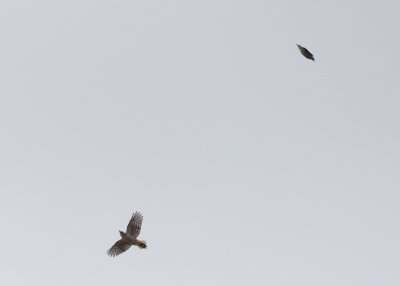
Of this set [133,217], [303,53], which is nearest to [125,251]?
[133,217]

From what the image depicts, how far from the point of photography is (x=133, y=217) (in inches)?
1291

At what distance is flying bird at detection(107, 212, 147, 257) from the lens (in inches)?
1264

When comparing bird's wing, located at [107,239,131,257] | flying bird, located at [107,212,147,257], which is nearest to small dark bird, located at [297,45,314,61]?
flying bird, located at [107,212,147,257]

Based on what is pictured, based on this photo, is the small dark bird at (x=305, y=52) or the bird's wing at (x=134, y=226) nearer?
the small dark bird at (x=305, y=52)

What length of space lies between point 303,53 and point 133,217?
14496mm

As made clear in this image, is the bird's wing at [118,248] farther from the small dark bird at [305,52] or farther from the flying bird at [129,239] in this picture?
the small dark bird at [305,52]

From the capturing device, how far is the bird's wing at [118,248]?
3222 centimetres

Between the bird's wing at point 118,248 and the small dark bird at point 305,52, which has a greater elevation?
the small dark bird at point 305,52

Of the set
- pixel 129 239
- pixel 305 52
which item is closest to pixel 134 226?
pixel 129 239

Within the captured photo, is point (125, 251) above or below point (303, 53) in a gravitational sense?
below

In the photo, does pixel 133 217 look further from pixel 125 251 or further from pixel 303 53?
pixel 303 53

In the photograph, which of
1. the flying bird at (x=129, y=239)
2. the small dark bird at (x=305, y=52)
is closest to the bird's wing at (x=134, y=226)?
the flying bird at (x=129, y=239)

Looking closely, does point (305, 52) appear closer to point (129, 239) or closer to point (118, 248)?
point (129, 239)

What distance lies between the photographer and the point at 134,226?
3262cm
